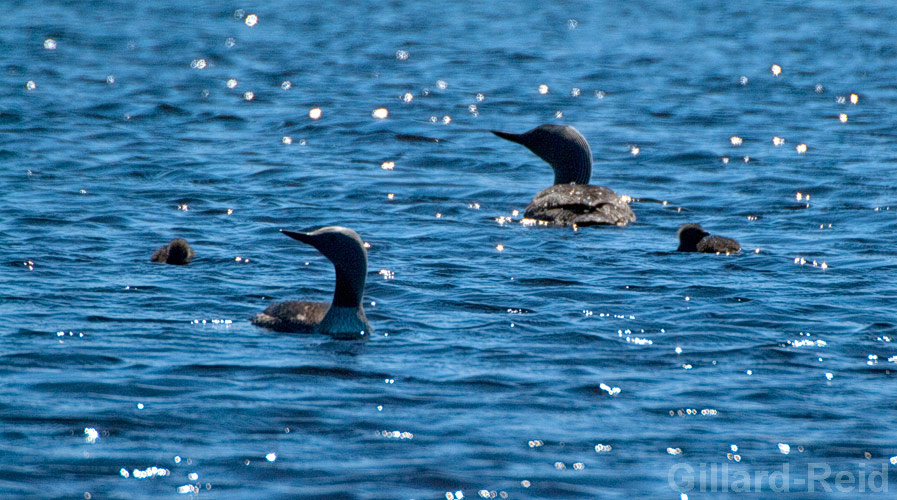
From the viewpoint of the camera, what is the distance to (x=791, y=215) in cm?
1486

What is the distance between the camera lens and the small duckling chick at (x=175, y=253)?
11.5 metres

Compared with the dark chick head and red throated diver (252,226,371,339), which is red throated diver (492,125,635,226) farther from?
red throated diver (252,226,371,339)

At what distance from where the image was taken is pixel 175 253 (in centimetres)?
1150

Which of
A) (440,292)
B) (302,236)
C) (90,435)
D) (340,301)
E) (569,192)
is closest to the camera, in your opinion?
(90,435)

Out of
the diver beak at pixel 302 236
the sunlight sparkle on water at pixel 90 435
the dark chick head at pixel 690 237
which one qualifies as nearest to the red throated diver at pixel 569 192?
the dark chick head at pixel 690 237

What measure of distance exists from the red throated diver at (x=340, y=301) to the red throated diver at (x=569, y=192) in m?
5.10

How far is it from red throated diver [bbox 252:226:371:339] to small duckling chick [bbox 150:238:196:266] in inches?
86.8

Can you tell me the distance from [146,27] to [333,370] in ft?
87.2

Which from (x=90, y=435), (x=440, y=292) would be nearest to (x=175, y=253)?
(x=440, y=292)

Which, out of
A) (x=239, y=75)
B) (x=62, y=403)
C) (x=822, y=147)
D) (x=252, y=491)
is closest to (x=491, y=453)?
(x=252, y=491)

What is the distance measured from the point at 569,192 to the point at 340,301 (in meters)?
5.69

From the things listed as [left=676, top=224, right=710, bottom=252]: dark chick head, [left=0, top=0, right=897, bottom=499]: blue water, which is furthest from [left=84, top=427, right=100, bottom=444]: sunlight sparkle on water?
[left=676, top=224, right=710, bottom=252]: dark chick head

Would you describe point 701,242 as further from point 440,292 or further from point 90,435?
point 90,435

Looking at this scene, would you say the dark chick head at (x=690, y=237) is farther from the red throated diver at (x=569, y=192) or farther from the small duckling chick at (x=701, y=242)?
the red throated diver at (x=569, y=192)
